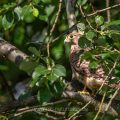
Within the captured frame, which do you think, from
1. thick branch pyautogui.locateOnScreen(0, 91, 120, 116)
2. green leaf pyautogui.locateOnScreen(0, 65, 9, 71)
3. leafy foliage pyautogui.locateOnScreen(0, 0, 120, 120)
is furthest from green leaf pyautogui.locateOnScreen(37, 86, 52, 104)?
green leaf pyautogui.locateOnScreen(0, 65, 9, 71)

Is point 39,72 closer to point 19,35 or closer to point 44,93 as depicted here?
point 44,93

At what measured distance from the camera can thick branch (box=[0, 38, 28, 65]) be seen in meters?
3.65

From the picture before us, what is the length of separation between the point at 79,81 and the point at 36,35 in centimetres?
86

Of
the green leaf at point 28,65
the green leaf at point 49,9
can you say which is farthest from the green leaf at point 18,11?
the green leaf at point 49,9

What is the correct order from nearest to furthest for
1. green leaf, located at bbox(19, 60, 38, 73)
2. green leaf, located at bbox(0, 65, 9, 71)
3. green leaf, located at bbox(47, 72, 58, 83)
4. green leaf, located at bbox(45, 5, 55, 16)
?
green leaf, located at bbox(47, 72, 58, 83)
green leaf, located at bbox(19, 60, 38, 73)
green leaf, located at bbox(45, 5, 55, 16)
green leaf, located at bbox(0, 65, 9, 71)

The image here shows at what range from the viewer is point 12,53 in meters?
3.73

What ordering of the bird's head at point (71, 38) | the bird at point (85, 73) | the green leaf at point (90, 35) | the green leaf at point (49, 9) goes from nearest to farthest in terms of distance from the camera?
the green leaf at point (90, 35), the bird at point (85, 73), the green leaf at point (49, 9), the bird's head at point (71, 38)

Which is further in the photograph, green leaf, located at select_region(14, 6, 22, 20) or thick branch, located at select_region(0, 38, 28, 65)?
thick branch, located at select_region(0, 38, 28, 65)

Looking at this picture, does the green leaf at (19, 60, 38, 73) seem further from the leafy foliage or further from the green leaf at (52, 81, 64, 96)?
the green leaf at (52, 81, 64, 96)

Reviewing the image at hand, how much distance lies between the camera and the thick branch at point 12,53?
12.0 feet

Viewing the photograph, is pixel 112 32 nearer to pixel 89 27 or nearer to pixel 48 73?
pixel 89 27

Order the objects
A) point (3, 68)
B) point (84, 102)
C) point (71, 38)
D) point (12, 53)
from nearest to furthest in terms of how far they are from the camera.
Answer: point (84, 102) < point (12, 53) < point (71, 38) < point (3, 68)

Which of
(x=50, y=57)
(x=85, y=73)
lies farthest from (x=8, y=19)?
(x=85, y=73)

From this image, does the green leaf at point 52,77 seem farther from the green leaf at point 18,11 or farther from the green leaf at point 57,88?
the green leaf at point 18,11
